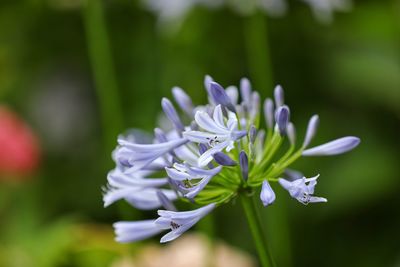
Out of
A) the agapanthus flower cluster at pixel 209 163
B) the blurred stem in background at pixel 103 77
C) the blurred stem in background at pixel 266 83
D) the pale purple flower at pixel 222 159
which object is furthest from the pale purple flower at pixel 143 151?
the blurred stem in background at pixel 266 83

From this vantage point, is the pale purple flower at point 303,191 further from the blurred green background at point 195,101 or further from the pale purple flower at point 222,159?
the blurred green background at point 195,101

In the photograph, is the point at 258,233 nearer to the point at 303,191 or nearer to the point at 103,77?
the point at 303,191

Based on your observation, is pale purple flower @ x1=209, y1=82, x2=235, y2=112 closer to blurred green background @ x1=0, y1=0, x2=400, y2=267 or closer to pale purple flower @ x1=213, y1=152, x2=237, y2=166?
pale purple flower @ x1=213, y1=152, x2=237, y2=166

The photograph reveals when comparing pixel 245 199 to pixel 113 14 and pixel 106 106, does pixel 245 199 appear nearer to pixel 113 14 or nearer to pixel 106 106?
pixel 106 106

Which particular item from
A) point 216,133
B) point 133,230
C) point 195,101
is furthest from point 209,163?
point 195,101

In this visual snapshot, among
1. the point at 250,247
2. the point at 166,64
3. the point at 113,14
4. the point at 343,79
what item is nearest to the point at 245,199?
the point at 250,247

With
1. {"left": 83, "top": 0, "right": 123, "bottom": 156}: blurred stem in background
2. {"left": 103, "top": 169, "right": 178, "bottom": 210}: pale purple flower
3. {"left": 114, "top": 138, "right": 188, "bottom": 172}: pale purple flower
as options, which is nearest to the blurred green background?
{"left": 83, "top": 0, "right": 123, "bottom": 156}: blurred stem in background
